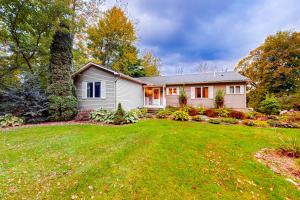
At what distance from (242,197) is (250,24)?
17.0 m

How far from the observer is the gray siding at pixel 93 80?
37.6 feet

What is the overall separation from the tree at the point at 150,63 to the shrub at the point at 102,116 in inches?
675

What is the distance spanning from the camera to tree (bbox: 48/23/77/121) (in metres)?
9.98

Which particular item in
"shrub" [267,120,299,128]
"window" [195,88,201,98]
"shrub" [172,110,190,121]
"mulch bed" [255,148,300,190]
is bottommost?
"mulch bed" [255,148,300,190]

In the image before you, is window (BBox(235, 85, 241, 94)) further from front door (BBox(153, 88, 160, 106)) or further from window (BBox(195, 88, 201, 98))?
front door (BBox(153, 88, 160, 106))

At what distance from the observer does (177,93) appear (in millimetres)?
15352

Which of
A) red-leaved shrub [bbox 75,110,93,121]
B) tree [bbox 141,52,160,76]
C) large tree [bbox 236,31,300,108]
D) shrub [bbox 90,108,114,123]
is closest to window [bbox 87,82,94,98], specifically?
red-leaved shrub [bbox 75,110,93,121]

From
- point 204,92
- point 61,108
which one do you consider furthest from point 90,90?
point 204,92

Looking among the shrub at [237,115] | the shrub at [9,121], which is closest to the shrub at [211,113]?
the shrub at [237,115]

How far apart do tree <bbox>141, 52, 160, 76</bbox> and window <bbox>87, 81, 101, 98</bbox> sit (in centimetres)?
1478

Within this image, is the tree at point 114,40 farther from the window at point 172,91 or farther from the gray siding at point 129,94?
the window at point 172,91

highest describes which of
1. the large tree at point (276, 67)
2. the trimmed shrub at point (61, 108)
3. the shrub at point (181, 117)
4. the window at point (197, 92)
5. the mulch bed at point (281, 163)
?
the large tree at point (276, 67)

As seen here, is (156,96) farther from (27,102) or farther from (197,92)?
(27,102)

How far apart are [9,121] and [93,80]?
19.5 ft
